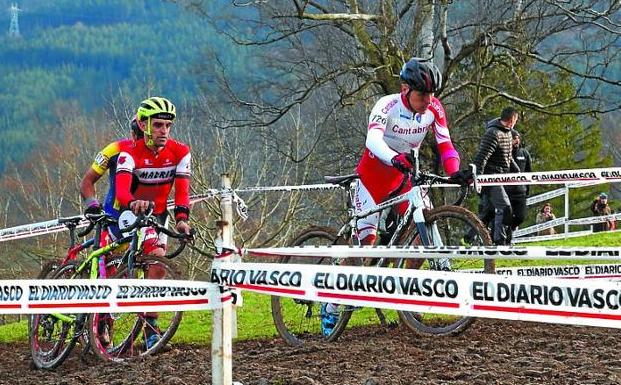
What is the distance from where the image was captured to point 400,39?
70.9 feet

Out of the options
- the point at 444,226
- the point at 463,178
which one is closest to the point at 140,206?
the point at 444,226

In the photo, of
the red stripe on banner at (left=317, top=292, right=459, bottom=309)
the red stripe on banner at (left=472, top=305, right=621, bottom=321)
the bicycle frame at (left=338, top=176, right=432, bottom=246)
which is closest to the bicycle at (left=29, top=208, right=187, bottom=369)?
the bicycle frame at (left=338, top=176, right=432, bottom=246)

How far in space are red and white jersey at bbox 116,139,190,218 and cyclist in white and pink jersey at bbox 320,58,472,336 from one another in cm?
154

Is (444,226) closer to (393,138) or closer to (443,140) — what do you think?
(443,140)

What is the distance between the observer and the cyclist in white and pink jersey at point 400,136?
752 cm

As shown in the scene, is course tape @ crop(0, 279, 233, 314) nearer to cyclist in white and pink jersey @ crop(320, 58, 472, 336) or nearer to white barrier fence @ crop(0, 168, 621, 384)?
white barrier fence @ crop(0, 168, 621, 384)

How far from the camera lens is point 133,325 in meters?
7.74

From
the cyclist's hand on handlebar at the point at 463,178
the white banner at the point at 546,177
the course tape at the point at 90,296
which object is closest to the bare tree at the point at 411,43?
the white banner at the point at 546,177

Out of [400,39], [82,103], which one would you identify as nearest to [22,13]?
[82,103]

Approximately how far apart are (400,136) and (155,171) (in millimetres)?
2154

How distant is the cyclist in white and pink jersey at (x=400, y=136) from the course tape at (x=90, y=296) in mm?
2478

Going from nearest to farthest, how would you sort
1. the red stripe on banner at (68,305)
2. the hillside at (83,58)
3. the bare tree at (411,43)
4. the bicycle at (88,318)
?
the red stripe on banner at (68,305)
the bicycle at (88,318)
the bare tree at (411,43)
the hillside at (83,58)

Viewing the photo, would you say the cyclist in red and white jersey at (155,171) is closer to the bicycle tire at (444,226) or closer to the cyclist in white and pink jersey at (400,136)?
the cyclist in white and pink jersey at (400,136)

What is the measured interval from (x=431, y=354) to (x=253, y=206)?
2871 centimetres
